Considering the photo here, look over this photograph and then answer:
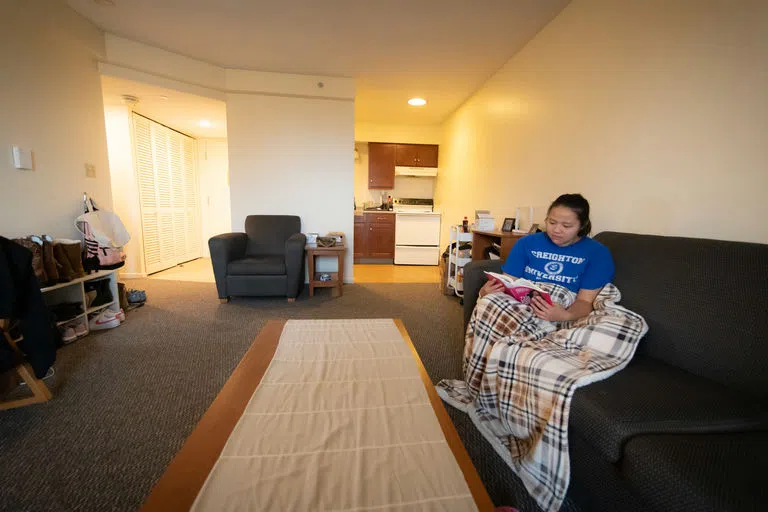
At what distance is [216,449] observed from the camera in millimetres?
741

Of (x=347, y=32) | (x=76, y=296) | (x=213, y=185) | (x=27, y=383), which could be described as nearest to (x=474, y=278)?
(x=27, y=383)

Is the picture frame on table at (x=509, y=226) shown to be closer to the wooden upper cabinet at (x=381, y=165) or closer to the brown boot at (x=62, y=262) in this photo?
the wooden upper cabinet at (x=381, y=165)

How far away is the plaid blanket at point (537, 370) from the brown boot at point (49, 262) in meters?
2.53

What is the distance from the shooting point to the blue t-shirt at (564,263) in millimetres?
1373

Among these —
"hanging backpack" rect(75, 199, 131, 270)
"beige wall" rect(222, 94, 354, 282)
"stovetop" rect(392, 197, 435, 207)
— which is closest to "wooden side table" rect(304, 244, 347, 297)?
"beige wall" rect(222, 94, 354, 282)

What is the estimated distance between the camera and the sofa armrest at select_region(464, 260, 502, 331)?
1767mm

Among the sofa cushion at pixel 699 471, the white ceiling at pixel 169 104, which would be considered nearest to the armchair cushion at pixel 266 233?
the white ceiling at pixel 169 104

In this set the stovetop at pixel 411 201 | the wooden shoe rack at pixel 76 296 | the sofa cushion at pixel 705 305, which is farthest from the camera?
the stovetop at pixel 411 201

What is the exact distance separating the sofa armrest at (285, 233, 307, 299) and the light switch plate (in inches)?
69.6

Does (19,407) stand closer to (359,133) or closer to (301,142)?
(301,142)

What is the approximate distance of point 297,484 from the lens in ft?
2.17

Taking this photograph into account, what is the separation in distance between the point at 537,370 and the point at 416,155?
4934 mm

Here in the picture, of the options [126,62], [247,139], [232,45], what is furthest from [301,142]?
[126,62]

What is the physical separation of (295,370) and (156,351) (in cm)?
150
